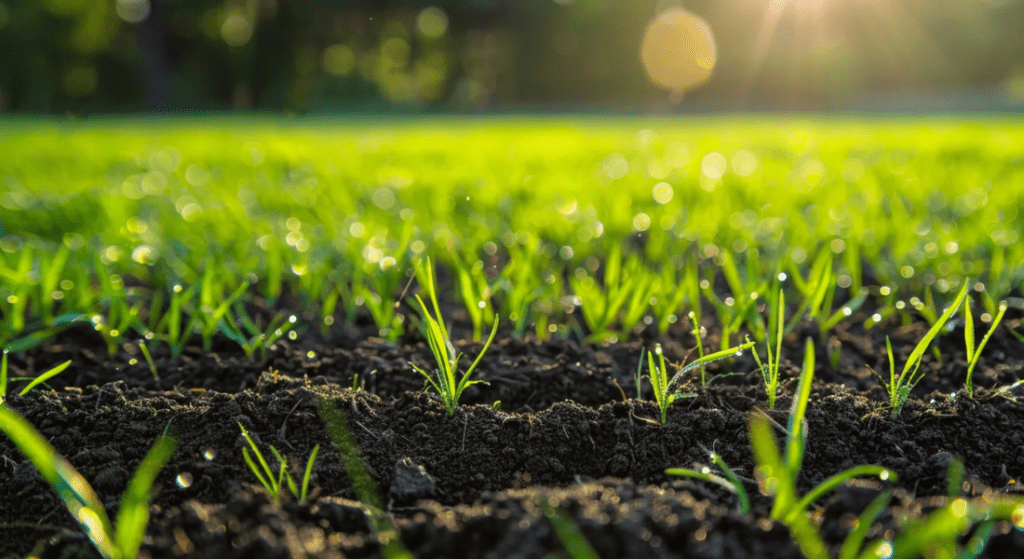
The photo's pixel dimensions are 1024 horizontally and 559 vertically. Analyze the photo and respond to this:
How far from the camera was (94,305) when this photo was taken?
5.94 feet

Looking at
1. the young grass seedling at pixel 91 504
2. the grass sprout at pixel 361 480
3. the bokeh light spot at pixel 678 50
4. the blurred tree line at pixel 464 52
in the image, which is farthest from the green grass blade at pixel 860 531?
the bokeh light spot at pixel 678 50

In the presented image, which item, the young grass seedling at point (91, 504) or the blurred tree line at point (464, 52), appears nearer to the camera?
the young grass seedling at point (91, 504)

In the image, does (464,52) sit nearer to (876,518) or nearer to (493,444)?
(493,444)

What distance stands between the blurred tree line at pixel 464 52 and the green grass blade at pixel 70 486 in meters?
23.4

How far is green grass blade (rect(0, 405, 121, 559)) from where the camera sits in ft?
2.42

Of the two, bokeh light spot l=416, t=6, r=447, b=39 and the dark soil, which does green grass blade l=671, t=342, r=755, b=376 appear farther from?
bokeh light spot l=416, t=6, r=447, b=39

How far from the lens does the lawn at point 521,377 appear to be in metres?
0.84

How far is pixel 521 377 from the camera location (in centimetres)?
140

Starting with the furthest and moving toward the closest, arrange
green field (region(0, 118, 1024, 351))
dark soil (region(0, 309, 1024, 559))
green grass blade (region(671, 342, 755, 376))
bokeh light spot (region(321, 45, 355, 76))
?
bokeh light spot (region(321, 45, 355, 76)), green field (region(0, 118, 1024, 351)), green grass blade (region(671, 342, 755, 376)), dark soil (region(0, 309, 1024, 559))

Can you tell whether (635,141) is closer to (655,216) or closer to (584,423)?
(655,216)

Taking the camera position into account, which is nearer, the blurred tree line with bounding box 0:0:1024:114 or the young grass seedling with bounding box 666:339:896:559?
the young grass seedling with bounding box 666:339:896:559

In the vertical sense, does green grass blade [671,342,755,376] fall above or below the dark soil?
above

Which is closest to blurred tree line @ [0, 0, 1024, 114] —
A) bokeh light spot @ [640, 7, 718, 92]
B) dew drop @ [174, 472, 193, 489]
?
bokeh light spot @ [640, 7, 718, 92]

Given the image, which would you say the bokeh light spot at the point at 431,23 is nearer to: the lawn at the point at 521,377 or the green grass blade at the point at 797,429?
the lawn at the point at 521,377
